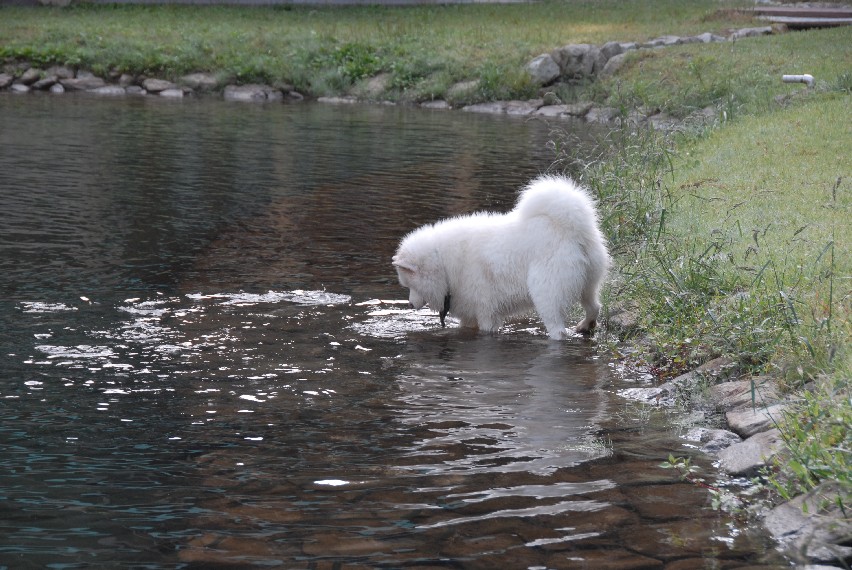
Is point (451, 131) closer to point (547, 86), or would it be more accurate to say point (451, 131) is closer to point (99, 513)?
point (547, 86)

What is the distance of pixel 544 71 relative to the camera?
2691 centimetres

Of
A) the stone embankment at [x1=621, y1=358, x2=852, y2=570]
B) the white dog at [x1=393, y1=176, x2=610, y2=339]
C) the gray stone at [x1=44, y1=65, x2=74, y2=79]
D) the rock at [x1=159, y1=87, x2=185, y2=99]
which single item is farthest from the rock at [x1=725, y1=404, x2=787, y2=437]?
the gray stone at [x1=44, y1=65, x2=74, y2=79]

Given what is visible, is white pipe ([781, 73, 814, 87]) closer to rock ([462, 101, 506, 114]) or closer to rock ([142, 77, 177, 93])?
rock ([462, 101, 506, 114])

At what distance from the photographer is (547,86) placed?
2700cm

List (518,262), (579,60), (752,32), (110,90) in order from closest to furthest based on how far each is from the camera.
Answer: (518,262), (579,60), (110,90), (752,32)

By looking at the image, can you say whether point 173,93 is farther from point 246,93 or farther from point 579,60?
point 579,60

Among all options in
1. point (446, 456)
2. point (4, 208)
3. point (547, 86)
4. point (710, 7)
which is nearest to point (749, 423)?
point (446, 456)

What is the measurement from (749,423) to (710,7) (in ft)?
106

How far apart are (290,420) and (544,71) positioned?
73.3ft

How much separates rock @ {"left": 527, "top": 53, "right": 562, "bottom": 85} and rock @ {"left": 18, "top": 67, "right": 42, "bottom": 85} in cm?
1274

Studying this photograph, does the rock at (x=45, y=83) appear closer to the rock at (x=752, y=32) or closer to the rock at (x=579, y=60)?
the rock at (x=579, y=60)

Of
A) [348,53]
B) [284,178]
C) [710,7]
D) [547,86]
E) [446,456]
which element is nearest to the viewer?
[446,456]

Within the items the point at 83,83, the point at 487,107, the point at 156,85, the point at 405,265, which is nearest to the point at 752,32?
the point at 487,107

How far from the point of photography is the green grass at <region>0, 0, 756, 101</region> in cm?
2805
